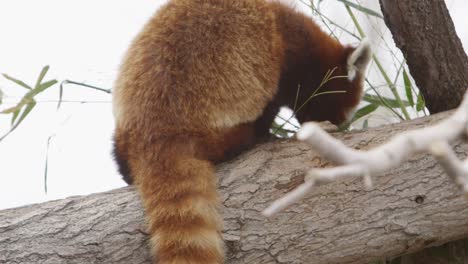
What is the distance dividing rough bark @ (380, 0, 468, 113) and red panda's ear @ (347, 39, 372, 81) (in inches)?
4.6

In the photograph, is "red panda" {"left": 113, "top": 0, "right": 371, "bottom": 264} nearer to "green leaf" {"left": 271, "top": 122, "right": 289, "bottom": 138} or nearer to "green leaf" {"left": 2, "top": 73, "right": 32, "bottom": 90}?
"green leaf" {"left": 271, "top": 122, "right": 289, "bottom": 138}

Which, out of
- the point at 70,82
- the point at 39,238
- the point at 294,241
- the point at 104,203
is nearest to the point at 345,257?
the point at 294,241

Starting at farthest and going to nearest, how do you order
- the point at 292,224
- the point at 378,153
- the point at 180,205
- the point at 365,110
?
the point at 365,110 → the point at 292,224 → the point at 180,205 → the point at 378,153

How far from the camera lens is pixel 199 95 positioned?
229cm

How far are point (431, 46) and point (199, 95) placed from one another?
36.8 inches

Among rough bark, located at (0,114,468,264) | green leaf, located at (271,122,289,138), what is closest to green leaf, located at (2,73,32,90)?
rough bark, located at (0,114,468,264)

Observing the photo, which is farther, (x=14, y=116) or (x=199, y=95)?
(x=14, y=116)

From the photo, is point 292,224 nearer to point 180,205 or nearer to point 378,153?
point 180,205

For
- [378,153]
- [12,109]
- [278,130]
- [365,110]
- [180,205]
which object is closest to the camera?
[378,153]

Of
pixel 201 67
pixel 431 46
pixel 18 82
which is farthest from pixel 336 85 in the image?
pixel 18 82

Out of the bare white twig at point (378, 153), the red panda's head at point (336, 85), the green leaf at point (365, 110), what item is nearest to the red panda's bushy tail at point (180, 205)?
the red panda's head at point (336, 85)

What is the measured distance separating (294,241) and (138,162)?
1.94ft

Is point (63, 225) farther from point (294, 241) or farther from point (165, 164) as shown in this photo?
point (294, 241)

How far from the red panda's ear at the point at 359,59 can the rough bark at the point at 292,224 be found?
58 cm
